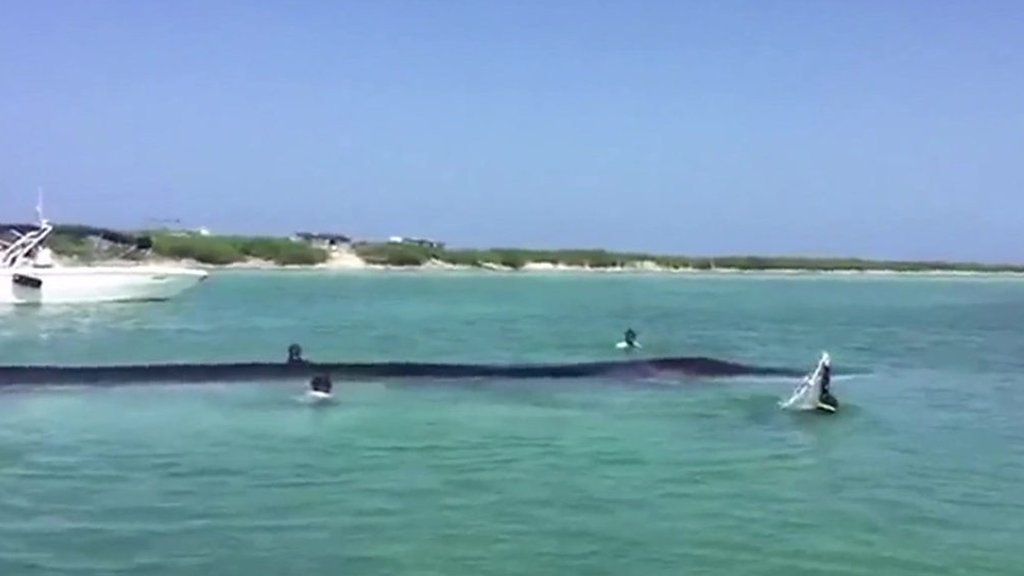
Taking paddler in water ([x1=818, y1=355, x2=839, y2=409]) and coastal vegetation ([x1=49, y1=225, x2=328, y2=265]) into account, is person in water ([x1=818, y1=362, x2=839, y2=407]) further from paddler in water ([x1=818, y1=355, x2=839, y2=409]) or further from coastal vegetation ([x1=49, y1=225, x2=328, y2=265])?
coastal vegetation ([x1=49, y1=225, x2=328, y2=265])

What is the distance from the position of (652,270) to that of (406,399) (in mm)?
162431

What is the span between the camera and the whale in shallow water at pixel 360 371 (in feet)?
98.8

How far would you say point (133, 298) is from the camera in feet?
221

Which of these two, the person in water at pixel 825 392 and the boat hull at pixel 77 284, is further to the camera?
the boat hull at pixel 77 284

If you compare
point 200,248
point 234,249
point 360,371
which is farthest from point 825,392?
point 234,249

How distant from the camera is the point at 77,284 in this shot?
208 ft

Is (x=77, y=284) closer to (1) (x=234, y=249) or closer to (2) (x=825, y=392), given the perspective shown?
(2) (x=825, y=392)

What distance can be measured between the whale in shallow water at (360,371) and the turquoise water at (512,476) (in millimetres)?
1560

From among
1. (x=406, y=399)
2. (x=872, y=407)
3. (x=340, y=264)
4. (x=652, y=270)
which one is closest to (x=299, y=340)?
(x=406, y=399)

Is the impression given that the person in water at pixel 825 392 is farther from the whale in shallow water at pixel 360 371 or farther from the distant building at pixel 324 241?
the distant building at pixel 324 241

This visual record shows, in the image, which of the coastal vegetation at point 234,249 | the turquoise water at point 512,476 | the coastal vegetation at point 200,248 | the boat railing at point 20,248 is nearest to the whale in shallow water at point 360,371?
the turquoise water at point 512,476

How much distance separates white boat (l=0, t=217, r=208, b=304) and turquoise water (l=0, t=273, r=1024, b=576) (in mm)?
23888

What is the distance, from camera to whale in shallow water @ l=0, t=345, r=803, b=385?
3011 centimetres

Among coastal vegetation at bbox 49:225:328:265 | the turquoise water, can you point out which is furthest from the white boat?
coastal vegetation at bbox 49:225:328:265
